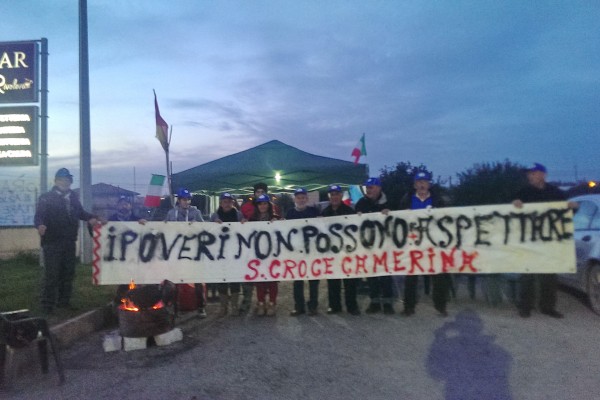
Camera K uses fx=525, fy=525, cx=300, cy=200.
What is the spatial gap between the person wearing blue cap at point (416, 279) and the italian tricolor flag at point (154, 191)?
23.3ft

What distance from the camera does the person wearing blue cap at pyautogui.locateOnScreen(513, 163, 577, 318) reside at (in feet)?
23.5

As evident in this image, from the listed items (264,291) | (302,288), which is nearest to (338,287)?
(302,288)

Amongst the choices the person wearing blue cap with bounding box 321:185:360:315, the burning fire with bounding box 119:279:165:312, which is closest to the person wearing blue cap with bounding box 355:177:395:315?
the person wearing blue cap with bounding box 321:185:360:315

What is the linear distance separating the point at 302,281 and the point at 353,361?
2.30 m

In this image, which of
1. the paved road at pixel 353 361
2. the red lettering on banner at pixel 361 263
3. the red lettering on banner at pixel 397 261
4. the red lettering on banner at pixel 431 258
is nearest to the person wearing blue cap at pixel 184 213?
the paved road at pixel 353 361

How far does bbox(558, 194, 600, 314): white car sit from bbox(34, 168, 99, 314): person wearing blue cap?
22.6 feet

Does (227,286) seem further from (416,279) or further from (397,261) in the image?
(416,279)

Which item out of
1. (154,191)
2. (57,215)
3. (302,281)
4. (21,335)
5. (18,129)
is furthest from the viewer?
(154,191)

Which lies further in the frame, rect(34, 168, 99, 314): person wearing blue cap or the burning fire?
rect(34, 168, 99, 314): person wearing blue cap

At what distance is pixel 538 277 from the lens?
739cm

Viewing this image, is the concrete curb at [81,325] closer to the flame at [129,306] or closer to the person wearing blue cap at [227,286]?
the flame at [129,306]

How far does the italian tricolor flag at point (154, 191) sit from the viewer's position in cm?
1254

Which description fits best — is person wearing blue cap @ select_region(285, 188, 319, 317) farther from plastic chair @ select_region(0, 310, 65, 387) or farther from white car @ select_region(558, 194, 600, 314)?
white car @ select_region(558, 194, 600, 314)

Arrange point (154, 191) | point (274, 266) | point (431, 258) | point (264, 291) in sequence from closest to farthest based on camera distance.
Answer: point (431, 258) → point (274, 266) → point (264, 291) → point (154, 191)
